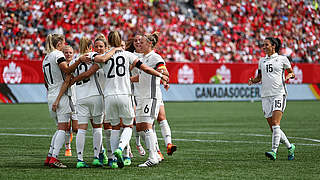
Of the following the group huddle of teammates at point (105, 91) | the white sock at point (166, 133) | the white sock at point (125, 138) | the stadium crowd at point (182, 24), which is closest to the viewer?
the white sock at point (125, 138)

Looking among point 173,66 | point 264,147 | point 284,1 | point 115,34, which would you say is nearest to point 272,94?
point 264,147

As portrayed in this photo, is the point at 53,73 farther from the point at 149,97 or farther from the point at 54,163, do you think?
the point at 149,97

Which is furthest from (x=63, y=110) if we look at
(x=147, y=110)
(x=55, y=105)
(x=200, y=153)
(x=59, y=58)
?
Answer: (x=200, y=153)

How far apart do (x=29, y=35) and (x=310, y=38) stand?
64.9 ft

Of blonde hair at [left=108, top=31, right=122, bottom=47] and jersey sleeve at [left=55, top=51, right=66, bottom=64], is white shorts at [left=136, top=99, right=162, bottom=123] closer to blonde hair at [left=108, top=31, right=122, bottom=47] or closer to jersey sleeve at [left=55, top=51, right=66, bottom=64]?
blonde hair at [left=108, top=31, right=122, bottom=47]

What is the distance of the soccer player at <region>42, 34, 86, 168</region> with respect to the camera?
9391 mm

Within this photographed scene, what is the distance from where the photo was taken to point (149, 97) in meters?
9.74

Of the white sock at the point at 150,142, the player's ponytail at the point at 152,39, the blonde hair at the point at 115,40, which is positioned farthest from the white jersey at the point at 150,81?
the blonde hair at the point at 115,40

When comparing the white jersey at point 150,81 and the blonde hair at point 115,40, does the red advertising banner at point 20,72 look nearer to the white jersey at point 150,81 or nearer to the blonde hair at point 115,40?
the white jersey at point 150,81

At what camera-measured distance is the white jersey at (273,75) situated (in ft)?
35.7

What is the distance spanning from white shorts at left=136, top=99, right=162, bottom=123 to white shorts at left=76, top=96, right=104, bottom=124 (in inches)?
26.6

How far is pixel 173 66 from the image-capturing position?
105 feet

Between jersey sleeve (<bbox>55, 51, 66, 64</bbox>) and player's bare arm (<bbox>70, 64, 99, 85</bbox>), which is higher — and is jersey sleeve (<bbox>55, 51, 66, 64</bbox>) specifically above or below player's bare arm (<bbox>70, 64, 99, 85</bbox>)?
above

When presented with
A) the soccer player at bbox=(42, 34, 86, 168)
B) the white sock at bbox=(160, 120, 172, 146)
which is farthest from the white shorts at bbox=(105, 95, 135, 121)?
the white sock at bbox=(160, 120, 172, 146)
